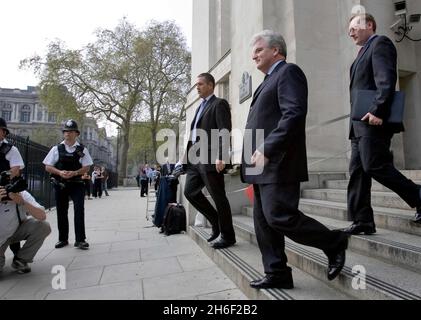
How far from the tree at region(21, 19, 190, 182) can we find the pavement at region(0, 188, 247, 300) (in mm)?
32502

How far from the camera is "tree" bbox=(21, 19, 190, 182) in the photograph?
34562mm

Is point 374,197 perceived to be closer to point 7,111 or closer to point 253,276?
point 253,276

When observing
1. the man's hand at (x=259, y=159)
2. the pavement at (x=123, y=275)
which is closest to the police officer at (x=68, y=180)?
the pavement at (x=123, y=275)

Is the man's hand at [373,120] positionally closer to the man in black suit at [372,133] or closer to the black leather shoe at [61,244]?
the man in black suit at [372,133]

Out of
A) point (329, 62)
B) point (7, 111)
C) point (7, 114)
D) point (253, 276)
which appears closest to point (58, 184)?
point (253, 276)

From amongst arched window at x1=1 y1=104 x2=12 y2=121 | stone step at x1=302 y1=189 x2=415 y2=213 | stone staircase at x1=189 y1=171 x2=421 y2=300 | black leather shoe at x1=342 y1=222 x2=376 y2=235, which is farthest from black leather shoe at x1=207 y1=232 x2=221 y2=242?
arched window at x1=1 y1=104 x2=12 y2=121

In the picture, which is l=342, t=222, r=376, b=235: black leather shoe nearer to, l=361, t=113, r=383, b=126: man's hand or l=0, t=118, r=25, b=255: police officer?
l=361, t=113, r=383, b=126: man's hand

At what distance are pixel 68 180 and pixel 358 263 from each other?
14.5 ft

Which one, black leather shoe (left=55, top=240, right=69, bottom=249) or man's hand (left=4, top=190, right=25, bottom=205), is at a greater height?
man's hand (left=4, top=190, right=25, bottom=205)

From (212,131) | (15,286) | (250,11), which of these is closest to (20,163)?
(15,286)

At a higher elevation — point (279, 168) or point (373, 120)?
point (373, 120)

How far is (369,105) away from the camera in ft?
9.72
